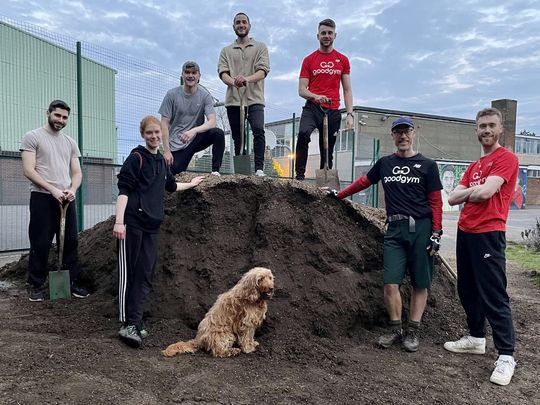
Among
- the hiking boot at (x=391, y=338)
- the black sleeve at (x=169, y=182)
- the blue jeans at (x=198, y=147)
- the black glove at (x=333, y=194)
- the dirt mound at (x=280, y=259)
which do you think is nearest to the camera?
the hiking boot at (x=391, y=338)

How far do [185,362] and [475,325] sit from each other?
8.98 ft

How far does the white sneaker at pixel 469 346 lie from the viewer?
14.2 ft

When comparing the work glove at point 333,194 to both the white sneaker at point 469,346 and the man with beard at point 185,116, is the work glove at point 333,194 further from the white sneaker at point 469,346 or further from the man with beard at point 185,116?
the white sneaker at point 469,346

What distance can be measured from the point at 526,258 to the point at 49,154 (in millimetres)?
10335

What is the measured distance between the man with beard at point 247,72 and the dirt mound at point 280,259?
0.87m

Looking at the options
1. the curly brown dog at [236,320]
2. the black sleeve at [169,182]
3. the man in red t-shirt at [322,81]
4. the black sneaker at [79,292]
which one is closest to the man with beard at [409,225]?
the curly brown dog at [236,320]

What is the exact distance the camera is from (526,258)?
10.8 meters

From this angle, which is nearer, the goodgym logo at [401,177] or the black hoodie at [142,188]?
the black hoodie at [142,188]

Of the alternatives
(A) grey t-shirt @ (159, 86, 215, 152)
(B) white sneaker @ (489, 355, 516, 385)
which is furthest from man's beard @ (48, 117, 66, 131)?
(B) white sneaker @ (489, 355, 516, 385)

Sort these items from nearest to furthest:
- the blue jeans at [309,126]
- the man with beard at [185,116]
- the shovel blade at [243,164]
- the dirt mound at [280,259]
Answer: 1. the dirt mound at [280,259]
2. the man with beard at [185,116]
3. the blue jeans at [309,126]
4. the shovel blade at [243,164]

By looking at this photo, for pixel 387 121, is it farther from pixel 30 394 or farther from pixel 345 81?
pixel 30 394

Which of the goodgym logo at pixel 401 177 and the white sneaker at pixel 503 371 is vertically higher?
the goodgym logo at pixel 401 177

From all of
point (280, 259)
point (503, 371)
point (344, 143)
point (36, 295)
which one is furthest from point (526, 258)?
point (36, 295)

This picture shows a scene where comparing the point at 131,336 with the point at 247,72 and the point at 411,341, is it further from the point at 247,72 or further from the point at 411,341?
the point at 247,72
